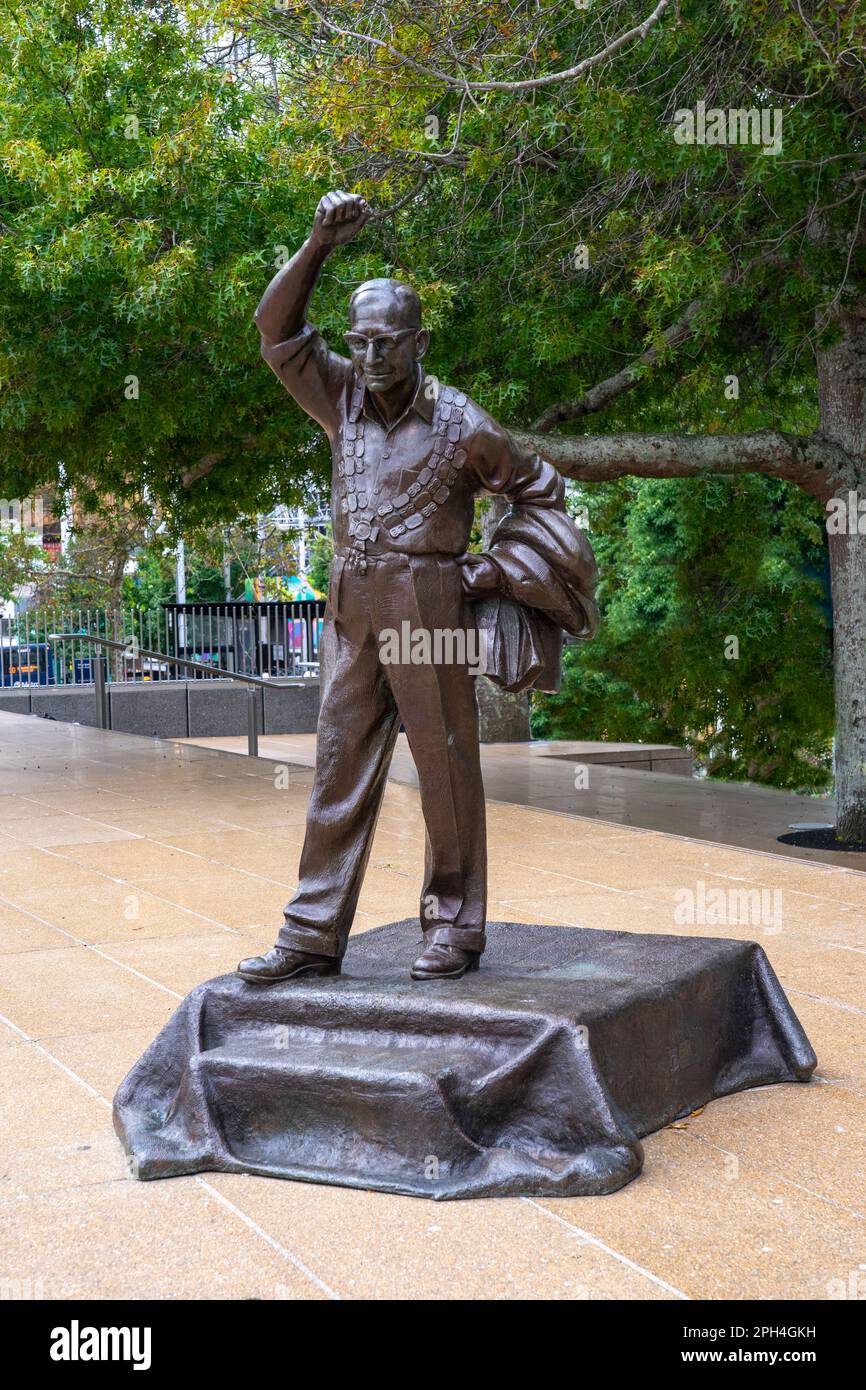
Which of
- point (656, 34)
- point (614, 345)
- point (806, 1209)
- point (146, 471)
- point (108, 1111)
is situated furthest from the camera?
point (146, 471)

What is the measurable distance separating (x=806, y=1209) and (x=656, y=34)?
7.39 metres

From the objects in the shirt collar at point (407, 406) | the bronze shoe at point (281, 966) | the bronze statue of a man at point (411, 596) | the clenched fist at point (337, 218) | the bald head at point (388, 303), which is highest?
the clenched fist at point (337, 218)

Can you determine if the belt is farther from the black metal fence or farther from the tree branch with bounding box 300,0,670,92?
the black metal fence

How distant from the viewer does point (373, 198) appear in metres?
10.4

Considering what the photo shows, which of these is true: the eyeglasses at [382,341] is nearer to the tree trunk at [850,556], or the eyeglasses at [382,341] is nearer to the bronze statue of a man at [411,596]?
the bronze statue of a man at [411,596]

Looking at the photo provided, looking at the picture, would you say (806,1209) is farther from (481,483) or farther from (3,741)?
(3,741)

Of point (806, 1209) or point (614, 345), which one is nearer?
point (806, 1209)

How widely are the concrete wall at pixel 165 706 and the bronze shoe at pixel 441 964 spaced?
52.6ft

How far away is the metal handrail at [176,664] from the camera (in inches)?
587

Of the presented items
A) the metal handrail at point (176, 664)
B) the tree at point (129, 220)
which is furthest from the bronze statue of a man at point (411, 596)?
the metal handrail at point (176, 664)

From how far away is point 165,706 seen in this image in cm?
2086

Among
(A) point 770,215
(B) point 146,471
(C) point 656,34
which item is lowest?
(B) point 146,471

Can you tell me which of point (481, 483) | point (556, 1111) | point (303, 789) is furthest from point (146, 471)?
point (556, 1111)

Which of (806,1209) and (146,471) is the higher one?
(146,471)
